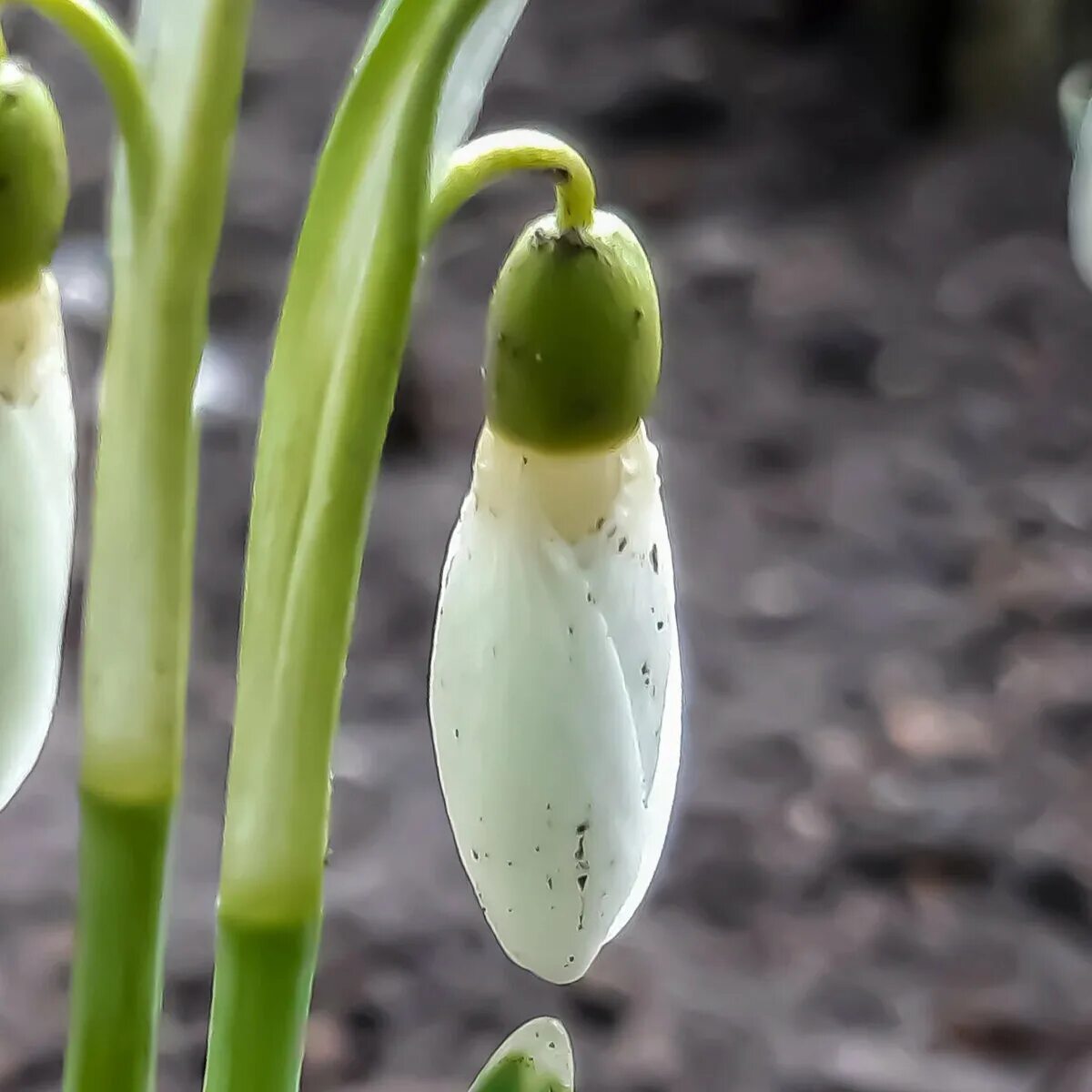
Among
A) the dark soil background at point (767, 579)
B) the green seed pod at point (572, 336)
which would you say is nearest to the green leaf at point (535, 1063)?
the green seed pod at point (572, 336)

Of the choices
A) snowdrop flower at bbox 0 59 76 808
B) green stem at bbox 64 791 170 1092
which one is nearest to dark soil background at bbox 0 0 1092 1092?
green stem at bbox 64 791 170 1092

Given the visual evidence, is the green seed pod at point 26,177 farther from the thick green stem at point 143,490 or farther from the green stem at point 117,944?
the green stem at point 117,944

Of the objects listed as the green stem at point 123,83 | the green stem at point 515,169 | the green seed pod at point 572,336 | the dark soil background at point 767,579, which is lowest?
the dark soil background at point 767,579

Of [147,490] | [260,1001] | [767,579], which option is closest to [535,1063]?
[260,1001]

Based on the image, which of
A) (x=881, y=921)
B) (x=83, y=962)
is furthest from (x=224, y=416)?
(x=83, y=962)

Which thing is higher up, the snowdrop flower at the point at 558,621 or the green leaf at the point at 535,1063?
the snowdrop flower at the point at 558,621

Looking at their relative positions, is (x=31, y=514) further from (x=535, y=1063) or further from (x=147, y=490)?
(x=535, y=1063)

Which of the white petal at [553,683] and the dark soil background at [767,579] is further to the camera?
the dark soil background at [767,579]
